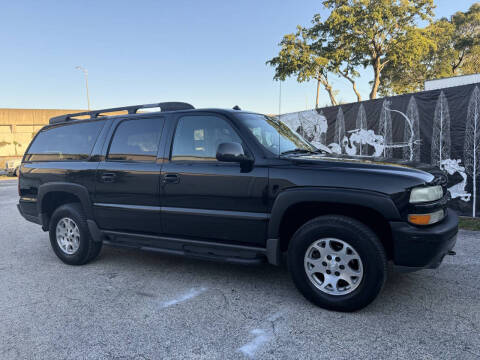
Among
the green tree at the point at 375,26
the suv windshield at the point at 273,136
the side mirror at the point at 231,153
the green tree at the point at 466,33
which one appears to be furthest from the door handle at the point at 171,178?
the green tree at the point at 466,33

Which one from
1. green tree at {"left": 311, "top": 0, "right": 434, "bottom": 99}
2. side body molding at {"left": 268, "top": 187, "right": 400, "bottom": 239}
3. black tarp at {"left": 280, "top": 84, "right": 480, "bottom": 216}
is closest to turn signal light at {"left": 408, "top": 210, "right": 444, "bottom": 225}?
side body molding at {"left": 268, "top": 187, "right": 400, "bottom": 239}

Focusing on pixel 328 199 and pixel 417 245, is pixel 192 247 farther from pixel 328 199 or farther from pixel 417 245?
pixel 417 245

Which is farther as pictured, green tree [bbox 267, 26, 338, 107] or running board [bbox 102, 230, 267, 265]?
green tree [bbox 267, 26, 338, 107]

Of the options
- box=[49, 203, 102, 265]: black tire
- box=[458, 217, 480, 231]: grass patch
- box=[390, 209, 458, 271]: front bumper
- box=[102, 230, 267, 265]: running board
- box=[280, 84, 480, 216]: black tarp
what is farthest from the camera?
box=[280, 84, 480, 216]: black tarp

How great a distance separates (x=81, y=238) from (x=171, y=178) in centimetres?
167

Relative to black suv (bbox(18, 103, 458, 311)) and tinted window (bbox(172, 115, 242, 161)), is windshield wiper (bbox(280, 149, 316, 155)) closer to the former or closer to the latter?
black suv (bbox(18, 103, 458, 311))

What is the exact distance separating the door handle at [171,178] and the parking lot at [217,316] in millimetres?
1129

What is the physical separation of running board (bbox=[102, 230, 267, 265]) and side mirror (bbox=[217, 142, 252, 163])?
865 millimetres

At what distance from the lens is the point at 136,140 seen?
13.3 ft

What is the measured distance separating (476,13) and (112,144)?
33010mm

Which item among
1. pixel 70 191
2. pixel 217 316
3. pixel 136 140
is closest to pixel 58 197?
pixel 70 191

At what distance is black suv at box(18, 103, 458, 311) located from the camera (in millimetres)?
2873

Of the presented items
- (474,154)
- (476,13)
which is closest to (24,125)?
(474,154)

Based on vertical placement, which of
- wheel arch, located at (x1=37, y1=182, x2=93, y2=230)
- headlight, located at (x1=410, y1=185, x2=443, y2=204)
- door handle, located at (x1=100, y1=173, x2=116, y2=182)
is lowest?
wheel arch, located at (x1=37, y1=182, x2=93, y2=230)
